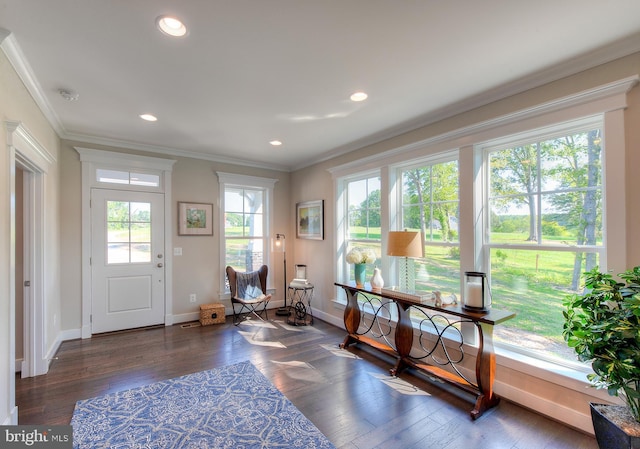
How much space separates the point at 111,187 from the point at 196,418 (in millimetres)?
3263

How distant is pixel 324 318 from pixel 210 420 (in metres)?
2.56

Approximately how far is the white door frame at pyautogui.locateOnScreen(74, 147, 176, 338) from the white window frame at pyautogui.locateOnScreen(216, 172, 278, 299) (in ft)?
2.41

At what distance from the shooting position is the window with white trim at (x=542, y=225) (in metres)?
2.15

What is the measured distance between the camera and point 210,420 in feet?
7.01

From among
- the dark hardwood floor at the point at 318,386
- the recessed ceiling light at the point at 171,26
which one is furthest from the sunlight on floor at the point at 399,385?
the recessed ceiling light at the point at 171,26

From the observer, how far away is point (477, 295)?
94.7 inches

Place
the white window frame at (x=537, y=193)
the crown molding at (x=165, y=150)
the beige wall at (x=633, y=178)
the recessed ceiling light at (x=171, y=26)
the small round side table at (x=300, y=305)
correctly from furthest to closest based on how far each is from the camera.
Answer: the small round side table at (x=300, y=305)
the crown molding at (x=165, y=150)
the white window frame at (x=537, y=193)
the beige wall at (x=633, y=178)
the recessed ceiling light at (x=171, y=26)

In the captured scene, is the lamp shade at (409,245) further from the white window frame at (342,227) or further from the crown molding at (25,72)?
the crown molding at (25,72)

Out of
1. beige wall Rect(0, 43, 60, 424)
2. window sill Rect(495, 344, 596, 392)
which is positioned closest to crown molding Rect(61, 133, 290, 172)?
beige wall Rect(0, 43, 60, 424)

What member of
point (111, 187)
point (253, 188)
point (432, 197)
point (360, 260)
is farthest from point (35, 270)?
point (432, 197)

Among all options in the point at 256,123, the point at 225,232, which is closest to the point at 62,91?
the point at 256,123

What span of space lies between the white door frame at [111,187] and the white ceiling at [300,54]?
705 millimetres

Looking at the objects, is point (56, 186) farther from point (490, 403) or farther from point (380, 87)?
point (490, 403)

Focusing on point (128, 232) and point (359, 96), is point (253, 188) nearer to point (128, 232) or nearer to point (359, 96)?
→ point (128, 232)
